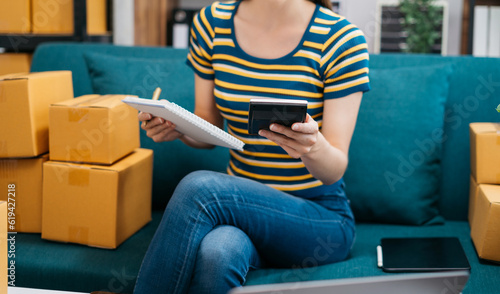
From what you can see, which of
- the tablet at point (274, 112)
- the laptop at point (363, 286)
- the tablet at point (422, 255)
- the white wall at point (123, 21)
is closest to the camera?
the laptop at point (363, 286)

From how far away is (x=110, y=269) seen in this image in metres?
1.18

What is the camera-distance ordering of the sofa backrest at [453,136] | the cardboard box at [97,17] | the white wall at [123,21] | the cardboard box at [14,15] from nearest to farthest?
1. the sofa backrest at [453,136]
2. the cardboard box at [14,15]
3. the cardboard box at [97,17]
4. the white wall at [123,21]

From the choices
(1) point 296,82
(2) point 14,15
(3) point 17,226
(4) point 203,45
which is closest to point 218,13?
(4) point 203,45

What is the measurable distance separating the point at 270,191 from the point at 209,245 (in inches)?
7.5

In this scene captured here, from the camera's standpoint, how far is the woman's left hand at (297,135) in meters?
0.93

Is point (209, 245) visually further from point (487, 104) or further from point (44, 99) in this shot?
point (487, 104)

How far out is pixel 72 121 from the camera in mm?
1275

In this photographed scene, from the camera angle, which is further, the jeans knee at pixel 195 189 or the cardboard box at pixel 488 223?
the cardboard box at pixel 488 223

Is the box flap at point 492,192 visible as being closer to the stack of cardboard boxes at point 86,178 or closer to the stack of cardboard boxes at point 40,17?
the stack of cardboard boxes at point 86,178

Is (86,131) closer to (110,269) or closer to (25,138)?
(25,138)

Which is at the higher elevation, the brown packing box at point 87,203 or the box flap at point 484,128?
the box flap at point 484,128

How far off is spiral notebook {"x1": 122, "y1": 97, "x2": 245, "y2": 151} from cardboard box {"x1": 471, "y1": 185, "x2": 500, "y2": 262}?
1.84ft

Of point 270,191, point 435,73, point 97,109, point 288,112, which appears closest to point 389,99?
point 435,73

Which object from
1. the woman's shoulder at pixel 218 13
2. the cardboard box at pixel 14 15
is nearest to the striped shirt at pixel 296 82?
the woman's shoulder at pixel 218 13
